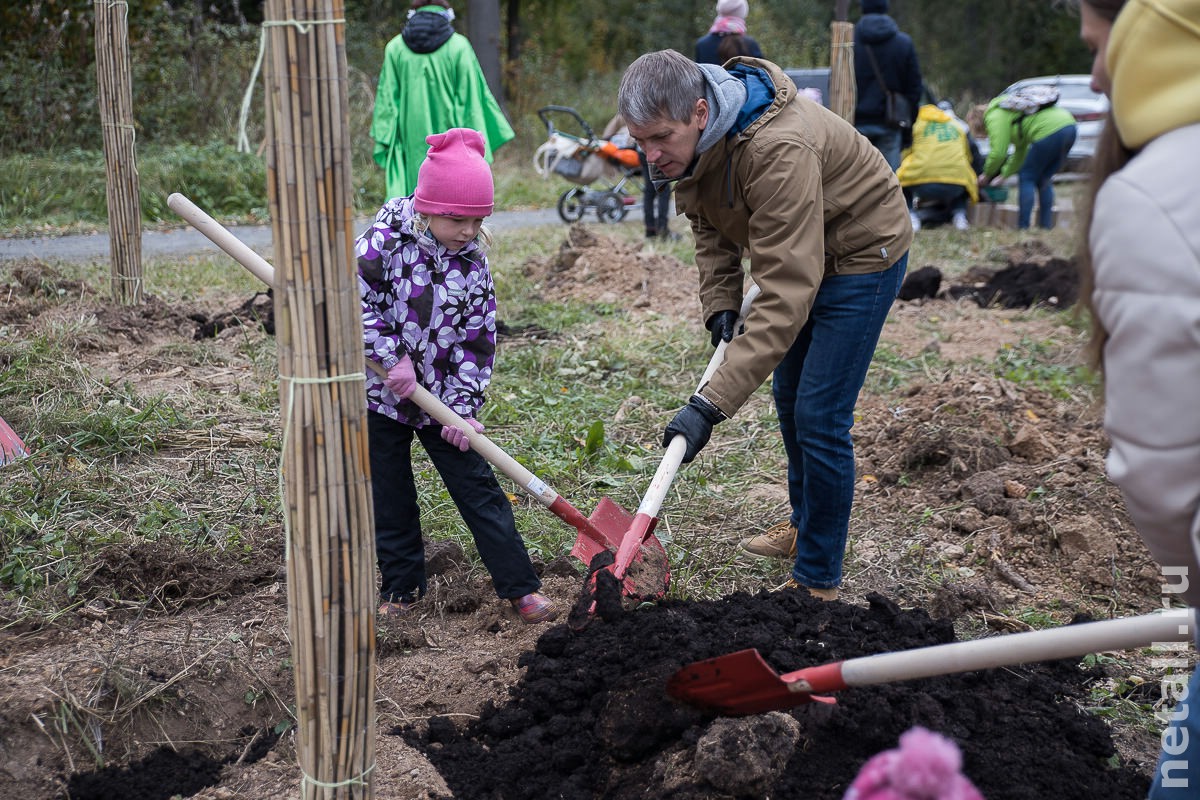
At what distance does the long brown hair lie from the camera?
5.21 feet

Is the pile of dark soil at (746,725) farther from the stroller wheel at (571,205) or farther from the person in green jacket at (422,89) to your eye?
the stroller wheel at (571,205)

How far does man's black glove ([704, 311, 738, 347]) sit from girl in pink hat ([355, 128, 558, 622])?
31.4 inches

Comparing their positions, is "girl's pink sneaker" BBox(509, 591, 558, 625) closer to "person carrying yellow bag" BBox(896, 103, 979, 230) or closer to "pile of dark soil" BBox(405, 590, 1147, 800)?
"pile of dark soil" BBox(405, 590, 1147, 800)

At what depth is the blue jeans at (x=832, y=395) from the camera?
10.2 feet

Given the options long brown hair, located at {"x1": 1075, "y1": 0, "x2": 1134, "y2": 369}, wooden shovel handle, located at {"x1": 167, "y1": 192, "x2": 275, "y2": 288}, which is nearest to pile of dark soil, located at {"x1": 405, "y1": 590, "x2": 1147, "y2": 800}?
long brown hair, located at {"x1": 1075, "y1": 0, "x2": 1134, "y2": 369}

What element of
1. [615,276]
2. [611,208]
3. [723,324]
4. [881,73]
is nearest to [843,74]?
[615,276]

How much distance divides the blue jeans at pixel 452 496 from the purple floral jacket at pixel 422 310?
0.09 meters

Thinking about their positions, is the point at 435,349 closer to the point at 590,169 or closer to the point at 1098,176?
the point at 1098,176

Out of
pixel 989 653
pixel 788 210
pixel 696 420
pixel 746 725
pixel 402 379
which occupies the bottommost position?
pixel 746 725

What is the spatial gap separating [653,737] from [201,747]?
1168mm

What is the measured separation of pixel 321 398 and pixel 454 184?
1.26 meters

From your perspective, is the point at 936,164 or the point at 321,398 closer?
the point at 321,398

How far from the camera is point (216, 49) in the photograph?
13.4 metres

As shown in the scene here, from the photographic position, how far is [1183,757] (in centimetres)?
178
